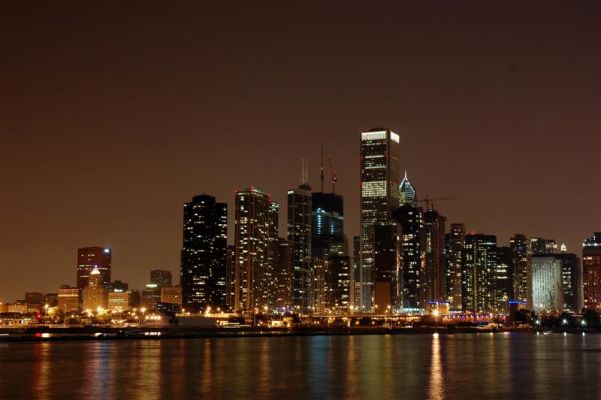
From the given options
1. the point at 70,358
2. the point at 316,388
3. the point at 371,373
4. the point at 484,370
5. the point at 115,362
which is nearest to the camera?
the point at 316,388

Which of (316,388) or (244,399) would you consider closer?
(244,399)

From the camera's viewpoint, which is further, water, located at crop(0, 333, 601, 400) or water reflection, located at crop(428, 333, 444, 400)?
water, located at crop(0, 333, 601, 400)

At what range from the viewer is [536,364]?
8500 centimetres

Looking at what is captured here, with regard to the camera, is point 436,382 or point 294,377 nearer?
point 436,382

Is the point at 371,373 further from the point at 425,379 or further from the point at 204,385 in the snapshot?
the point at 204,385

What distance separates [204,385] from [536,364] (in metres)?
40.4

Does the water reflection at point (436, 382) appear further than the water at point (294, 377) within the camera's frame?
No

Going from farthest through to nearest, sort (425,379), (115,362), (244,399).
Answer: (115,362) → (425,379) → (244,399)

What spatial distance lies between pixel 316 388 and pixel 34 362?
37.6 metres

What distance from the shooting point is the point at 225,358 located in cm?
9069

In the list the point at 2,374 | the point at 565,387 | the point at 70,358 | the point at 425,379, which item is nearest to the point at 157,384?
the point at 2,374

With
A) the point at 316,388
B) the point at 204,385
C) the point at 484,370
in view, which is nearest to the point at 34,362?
the point at 204,385

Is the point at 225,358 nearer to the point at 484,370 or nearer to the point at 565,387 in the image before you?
the point at 484,370

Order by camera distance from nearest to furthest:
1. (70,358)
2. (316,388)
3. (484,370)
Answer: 1. (316,388)
2. (484,370)
3. (70,358)
